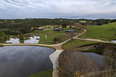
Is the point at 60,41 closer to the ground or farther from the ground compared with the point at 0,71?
farther from the ground

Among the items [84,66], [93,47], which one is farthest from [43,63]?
[93,47]

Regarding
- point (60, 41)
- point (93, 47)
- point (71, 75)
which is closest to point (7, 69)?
point (71, 75)

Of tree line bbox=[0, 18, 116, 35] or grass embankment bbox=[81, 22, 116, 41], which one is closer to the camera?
grass embankment bbox=[81, 22, 116, 41]

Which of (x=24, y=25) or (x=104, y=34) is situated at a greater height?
(x=24, y=25)

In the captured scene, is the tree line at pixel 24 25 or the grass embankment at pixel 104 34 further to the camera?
the tree line at pixel 24 25

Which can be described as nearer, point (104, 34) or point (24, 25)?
point (104, 34)

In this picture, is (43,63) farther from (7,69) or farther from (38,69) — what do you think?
(7,69)

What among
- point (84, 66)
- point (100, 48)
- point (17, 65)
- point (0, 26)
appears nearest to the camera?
point (84, 66)

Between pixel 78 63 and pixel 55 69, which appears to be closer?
pixel 78 63

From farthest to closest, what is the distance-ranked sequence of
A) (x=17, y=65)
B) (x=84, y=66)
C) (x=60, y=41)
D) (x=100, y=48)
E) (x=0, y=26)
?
(x=0, y=26)
(x=60, y=41)
(x=100, y=48)
(x=17, y=65)
(x=84, y=66)

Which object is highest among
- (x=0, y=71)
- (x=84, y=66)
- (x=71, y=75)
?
(x=84, y=66)
